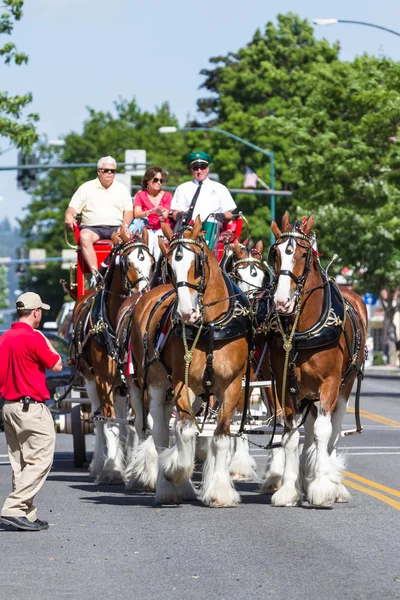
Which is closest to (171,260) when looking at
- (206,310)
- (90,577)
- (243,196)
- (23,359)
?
(206,310)

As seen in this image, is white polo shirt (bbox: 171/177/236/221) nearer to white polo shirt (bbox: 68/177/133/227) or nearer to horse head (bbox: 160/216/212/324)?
horse head (bbox: 160/216/212/324)

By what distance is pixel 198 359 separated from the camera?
12.9 meters

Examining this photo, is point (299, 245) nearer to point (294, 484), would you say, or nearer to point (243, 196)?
point (294, 484)

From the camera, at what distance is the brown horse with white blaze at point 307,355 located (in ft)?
42.1

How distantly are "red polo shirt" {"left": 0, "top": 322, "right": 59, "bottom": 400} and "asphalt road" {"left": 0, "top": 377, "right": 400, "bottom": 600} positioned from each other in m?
1.06

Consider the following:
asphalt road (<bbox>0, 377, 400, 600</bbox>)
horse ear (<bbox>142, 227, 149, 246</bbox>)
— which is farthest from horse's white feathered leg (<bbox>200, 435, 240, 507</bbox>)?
horse ear (<bbox>142, 227, 149, 246</bbox>)

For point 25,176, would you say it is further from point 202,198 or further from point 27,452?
point 27,452

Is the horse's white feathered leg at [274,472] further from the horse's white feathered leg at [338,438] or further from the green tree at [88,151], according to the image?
the green tree at [88,151]

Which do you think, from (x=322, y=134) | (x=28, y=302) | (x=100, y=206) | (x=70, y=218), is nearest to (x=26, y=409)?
(x=28, y=302)

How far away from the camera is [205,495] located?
12828 millimetres

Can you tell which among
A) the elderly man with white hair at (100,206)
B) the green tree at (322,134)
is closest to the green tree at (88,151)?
the green tree at (322,134)

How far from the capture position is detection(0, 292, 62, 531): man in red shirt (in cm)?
1155

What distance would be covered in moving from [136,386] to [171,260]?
93.6 inches

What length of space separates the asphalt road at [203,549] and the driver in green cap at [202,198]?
2693 millimetres
